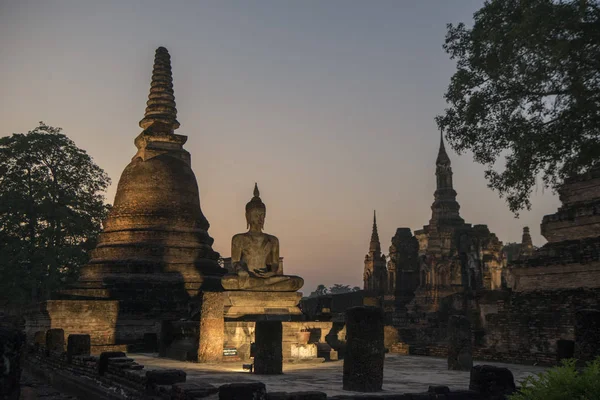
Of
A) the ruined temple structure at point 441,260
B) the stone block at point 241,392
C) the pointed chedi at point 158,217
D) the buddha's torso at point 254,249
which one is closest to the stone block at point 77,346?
the buddha's torso at point 254,249

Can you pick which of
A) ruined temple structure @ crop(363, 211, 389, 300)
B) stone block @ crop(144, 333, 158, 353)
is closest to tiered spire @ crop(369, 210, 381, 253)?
ruined temple structure @ crop(363, 211, 389, 300)

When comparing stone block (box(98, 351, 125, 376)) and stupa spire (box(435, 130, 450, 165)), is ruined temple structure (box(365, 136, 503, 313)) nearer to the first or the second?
stupa spire (box(435, 130, 450, 165))

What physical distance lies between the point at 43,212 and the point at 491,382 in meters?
26.0

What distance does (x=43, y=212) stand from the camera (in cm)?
2959

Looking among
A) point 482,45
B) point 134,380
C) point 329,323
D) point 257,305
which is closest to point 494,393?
point 134,380

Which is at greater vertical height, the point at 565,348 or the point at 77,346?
the point at 565,348

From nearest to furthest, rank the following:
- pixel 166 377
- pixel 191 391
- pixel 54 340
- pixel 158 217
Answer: pixel 191 391 → pixel 166 377 → pixel 54 340 → pixel 158 217

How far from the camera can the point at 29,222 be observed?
29.8 m

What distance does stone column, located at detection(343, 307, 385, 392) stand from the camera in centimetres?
891

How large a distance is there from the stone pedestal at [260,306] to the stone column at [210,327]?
1777 mm

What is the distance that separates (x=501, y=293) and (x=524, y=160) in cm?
621

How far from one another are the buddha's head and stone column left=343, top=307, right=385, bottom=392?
326 inches

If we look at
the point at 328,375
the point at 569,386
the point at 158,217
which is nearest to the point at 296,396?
the point at 569,386

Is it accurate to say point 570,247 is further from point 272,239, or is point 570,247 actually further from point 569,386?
point 569,386
